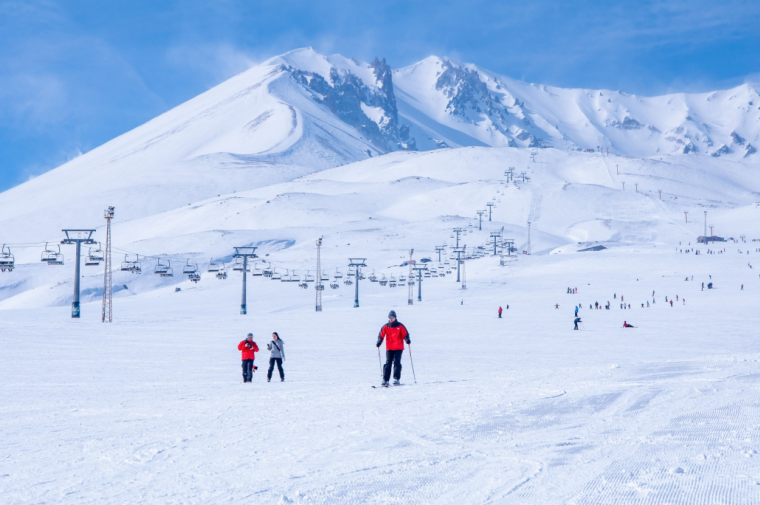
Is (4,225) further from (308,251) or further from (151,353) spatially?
(151,353)

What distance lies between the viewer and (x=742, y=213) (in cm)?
16288

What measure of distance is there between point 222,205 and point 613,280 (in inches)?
5012

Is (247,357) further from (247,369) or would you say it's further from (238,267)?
(238,267)

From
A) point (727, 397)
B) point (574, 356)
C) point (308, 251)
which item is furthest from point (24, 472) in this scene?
point (308, 251)

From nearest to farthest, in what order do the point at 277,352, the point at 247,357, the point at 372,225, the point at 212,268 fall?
the point at 247,357, the point at 277,352, the point at 212,268, the point at 372,225

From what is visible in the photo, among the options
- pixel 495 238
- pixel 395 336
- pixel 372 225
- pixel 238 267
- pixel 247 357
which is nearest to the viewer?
pixel 395 336

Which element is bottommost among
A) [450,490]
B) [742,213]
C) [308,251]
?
[450,490]

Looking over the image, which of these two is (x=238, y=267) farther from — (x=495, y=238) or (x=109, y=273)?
(x=109, y=273)

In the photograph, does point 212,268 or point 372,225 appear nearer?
point 212,268

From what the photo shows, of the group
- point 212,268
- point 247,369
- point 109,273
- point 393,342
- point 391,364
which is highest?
point 212,268

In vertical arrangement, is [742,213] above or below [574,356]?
above

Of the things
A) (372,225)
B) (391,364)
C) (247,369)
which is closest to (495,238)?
(372,225)

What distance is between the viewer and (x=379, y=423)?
9.30 m

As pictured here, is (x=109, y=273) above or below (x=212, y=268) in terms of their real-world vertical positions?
below
